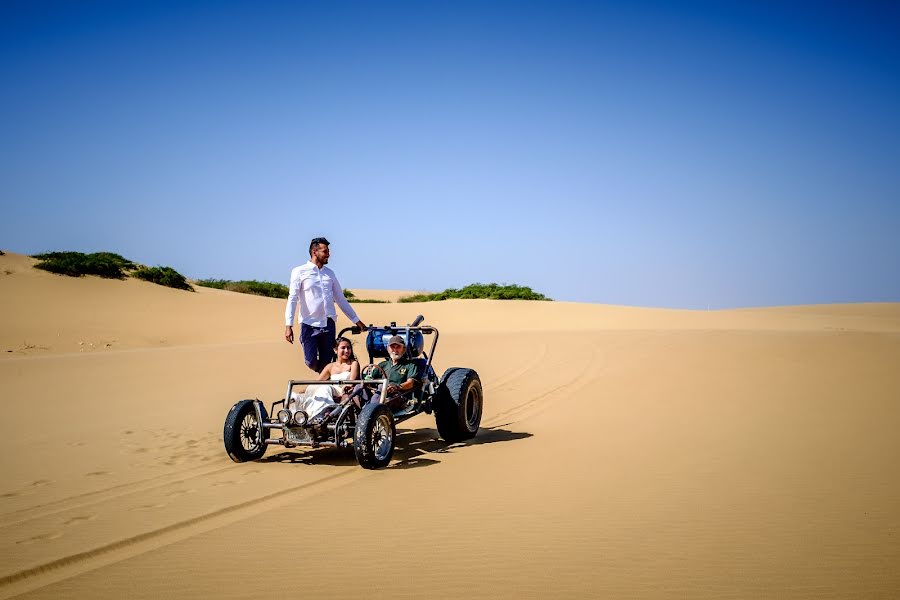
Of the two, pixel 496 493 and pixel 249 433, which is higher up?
pixel 249 433

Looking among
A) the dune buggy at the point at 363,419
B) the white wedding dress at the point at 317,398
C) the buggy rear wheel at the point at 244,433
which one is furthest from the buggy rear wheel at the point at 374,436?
the buggy rear wheel at the point at 244,433

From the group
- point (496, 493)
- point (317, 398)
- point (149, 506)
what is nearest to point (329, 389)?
point (317, 398)

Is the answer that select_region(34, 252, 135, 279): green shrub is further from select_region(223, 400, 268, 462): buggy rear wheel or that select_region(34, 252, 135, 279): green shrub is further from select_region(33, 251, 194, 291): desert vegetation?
select_region(223, 400, 268, 462): buggy rear wheel

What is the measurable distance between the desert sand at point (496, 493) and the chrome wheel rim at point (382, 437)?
234 millimetres

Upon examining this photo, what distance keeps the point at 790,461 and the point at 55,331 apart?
21.8 meters

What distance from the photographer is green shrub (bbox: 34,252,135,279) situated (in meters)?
27.6

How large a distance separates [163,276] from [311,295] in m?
25.1

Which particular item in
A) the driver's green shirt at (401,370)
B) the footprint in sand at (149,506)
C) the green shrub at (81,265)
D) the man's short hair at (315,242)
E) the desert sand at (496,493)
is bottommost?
the footprint in sand at (149,506)

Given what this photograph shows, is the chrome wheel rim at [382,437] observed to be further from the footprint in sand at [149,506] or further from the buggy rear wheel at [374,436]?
the footprint in sand at [149,506]

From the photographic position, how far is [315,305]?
8570 millimetres

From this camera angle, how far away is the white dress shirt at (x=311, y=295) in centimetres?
858

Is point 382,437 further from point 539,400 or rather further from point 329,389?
point 539,400

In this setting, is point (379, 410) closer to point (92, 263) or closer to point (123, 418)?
point (123, 418)

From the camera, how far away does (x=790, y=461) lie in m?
6.84
